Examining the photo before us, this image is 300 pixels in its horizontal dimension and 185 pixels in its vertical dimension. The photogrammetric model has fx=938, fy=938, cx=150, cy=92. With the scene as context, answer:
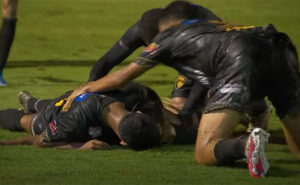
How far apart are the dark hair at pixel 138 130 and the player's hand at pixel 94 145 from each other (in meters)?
0.23

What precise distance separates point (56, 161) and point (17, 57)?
7.45 meters

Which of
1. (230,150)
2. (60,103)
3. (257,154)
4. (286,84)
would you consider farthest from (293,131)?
(60,103)

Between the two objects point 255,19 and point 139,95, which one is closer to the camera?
point 139,95

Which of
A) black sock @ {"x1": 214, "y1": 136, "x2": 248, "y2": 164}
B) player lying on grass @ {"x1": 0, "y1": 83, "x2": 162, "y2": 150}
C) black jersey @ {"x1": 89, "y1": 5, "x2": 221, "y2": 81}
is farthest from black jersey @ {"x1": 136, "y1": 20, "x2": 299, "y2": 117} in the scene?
black jersey @ {"x1": 89, "y1": 5, "x2": 221, "y2": 81}

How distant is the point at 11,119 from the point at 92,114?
1368mm

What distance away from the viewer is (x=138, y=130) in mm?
7250

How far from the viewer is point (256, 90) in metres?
7.04

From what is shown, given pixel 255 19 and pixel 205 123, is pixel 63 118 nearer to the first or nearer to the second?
pixel 205 123

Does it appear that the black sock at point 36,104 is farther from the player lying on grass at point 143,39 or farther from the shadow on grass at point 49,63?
the shadow on grass at point 49,63

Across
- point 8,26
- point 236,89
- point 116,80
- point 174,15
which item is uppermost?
point 174,15

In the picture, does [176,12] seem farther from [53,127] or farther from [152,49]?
[53,127]

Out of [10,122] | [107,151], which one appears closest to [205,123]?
[107,151]

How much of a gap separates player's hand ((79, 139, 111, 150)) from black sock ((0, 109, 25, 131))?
117 centimetres

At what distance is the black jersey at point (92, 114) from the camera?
294 inches
